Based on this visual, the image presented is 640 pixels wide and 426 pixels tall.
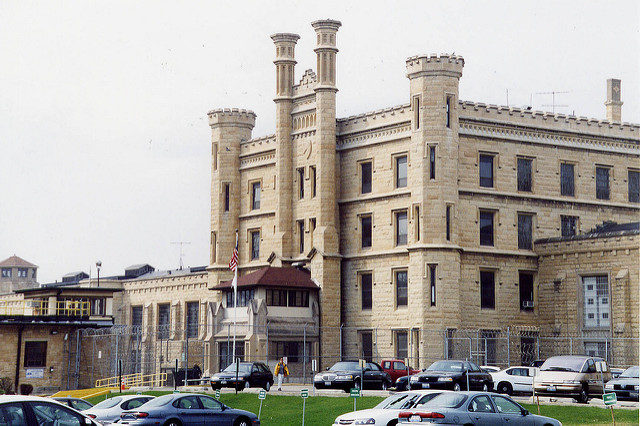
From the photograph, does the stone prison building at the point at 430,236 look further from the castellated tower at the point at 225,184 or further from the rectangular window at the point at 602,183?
the castellated tower at the point at 225,184

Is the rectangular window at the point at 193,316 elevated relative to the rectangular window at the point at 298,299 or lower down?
lower down

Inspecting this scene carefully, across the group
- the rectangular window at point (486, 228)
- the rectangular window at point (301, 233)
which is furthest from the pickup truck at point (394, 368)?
the rectangular window at point (301, 233)

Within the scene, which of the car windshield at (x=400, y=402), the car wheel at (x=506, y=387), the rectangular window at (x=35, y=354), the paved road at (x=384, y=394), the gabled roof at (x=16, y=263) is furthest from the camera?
the gabled roof at (x=16, y=263)

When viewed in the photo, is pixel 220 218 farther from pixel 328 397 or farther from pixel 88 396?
pixel 328 397

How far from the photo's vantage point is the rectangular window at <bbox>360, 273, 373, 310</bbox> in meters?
63.1

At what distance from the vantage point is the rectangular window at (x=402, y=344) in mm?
59594

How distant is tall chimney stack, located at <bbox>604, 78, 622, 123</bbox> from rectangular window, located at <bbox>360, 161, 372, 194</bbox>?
1988 cm

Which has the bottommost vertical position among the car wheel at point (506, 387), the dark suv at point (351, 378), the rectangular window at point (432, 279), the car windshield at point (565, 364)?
the car wheel at point (506, 387)

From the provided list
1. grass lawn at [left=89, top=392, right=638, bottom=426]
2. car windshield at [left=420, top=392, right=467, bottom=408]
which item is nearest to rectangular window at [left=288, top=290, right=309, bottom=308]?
grass lawn at [left=89, top=392, right=638, bottom=426]

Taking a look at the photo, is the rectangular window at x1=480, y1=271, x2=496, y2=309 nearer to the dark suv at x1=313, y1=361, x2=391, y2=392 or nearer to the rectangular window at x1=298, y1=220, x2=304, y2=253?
the rectangular window at x1=298, y1=220, x2=304, y2=253

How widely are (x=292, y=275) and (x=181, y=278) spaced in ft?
63.3

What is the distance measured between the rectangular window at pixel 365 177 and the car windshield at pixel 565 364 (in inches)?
1039

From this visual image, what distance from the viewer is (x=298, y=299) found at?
63.1 metres

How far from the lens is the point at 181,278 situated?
8062cm
